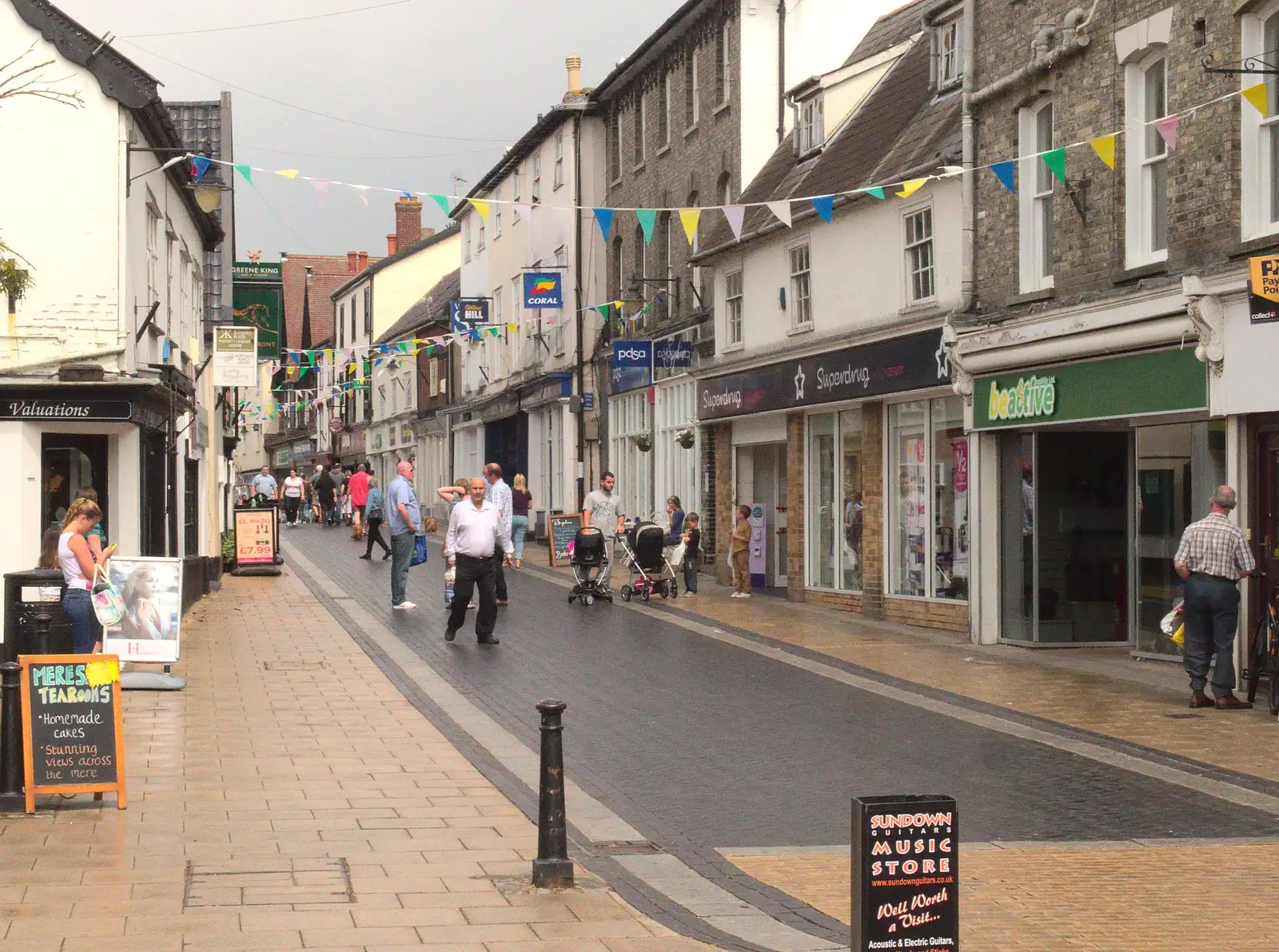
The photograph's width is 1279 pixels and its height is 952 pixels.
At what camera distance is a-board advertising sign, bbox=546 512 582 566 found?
31.1 m

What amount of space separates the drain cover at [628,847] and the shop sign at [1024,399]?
1038cm

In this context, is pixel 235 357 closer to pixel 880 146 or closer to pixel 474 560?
pixel 474 560

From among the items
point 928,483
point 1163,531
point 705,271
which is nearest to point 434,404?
point 705,271

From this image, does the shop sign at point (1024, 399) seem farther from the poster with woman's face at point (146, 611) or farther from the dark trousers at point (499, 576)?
the poster with woman's face at point (146, 611)

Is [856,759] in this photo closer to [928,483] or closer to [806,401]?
[928,483]

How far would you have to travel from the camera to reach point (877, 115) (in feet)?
80.8

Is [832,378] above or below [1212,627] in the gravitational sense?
above

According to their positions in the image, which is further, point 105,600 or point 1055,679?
point 1055,679

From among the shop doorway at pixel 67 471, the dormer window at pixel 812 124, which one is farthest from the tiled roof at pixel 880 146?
the shop doorway at pixel 67 471

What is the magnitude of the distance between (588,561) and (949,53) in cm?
856

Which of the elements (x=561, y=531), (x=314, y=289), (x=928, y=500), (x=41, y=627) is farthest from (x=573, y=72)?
(x=314, y=289)

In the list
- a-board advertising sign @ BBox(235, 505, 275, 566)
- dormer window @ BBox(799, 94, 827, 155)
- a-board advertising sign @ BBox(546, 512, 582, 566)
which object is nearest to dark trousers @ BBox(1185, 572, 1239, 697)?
dormer window @ BBox(799, 94, 827, 155)

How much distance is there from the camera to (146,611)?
14.4m

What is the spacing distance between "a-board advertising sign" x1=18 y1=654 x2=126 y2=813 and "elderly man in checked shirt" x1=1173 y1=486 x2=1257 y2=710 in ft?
29.0
